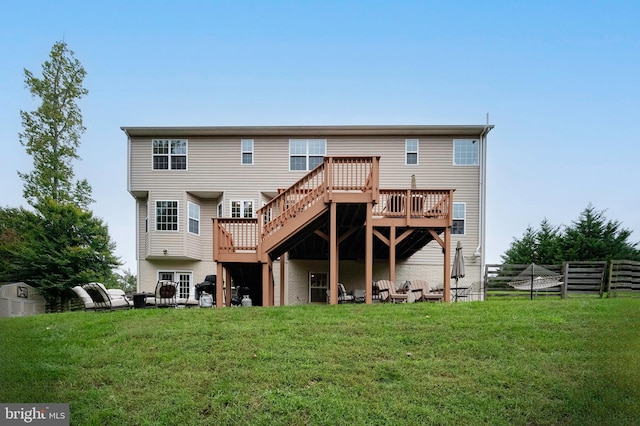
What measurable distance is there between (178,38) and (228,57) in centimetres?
148

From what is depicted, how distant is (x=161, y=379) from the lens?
5730 mm

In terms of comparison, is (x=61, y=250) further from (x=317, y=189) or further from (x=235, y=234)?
(x=317, y=189)

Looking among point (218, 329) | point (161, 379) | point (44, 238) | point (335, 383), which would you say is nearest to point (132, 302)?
point (44, 238)

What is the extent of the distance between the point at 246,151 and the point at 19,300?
30.1ft

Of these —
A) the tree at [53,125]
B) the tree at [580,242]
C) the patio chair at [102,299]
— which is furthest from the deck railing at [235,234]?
the tree at [580,242]

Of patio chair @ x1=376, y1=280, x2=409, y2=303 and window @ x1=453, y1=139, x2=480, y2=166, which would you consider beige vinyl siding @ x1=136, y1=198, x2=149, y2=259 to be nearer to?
patio chair @ x1=376, y1=280, x2=409, y2=303

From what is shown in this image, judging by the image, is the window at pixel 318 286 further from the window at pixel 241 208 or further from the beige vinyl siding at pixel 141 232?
the beige vinyl siding at pixel 141 232

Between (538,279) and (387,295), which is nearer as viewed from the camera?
(538,279)

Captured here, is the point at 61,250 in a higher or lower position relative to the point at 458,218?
lower

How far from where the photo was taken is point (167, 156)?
16734mm

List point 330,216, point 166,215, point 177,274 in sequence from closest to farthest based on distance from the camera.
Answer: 1. point 330,216
2. point 166,215
3. point 177,274

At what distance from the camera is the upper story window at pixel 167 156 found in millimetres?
16719

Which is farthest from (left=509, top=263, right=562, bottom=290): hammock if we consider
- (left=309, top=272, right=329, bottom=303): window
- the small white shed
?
the small white shed

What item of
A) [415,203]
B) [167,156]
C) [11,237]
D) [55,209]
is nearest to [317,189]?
[415,203]
